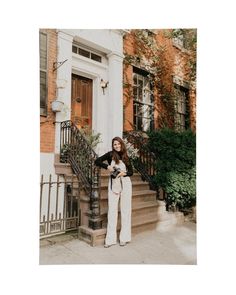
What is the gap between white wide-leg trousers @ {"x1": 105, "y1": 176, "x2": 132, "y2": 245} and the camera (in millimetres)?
3692

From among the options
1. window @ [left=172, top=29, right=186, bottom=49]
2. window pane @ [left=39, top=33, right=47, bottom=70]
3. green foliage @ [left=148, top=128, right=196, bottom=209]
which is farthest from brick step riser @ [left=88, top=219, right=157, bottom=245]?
window @ [left=172, top=29, right=186, bottom=49]

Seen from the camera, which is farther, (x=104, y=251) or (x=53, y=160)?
(x=53, y=160)

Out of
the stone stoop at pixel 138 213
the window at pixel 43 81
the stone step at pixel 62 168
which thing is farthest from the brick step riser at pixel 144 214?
the window at pixel 43 81

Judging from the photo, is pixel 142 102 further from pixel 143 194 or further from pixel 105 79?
pixel 143 194

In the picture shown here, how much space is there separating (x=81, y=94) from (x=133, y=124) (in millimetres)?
1317

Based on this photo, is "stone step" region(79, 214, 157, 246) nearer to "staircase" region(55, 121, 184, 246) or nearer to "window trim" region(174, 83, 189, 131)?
"staircase" region(55, 121, 184, 246)

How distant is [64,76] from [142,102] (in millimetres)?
1985

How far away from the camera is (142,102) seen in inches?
235

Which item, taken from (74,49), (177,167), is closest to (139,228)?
(177,167)

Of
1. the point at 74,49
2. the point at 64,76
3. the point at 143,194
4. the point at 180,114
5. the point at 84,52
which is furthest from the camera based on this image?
the point at 180,114

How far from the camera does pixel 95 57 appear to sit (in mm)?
5633

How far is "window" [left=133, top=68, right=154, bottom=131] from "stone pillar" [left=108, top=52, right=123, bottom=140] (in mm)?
393
